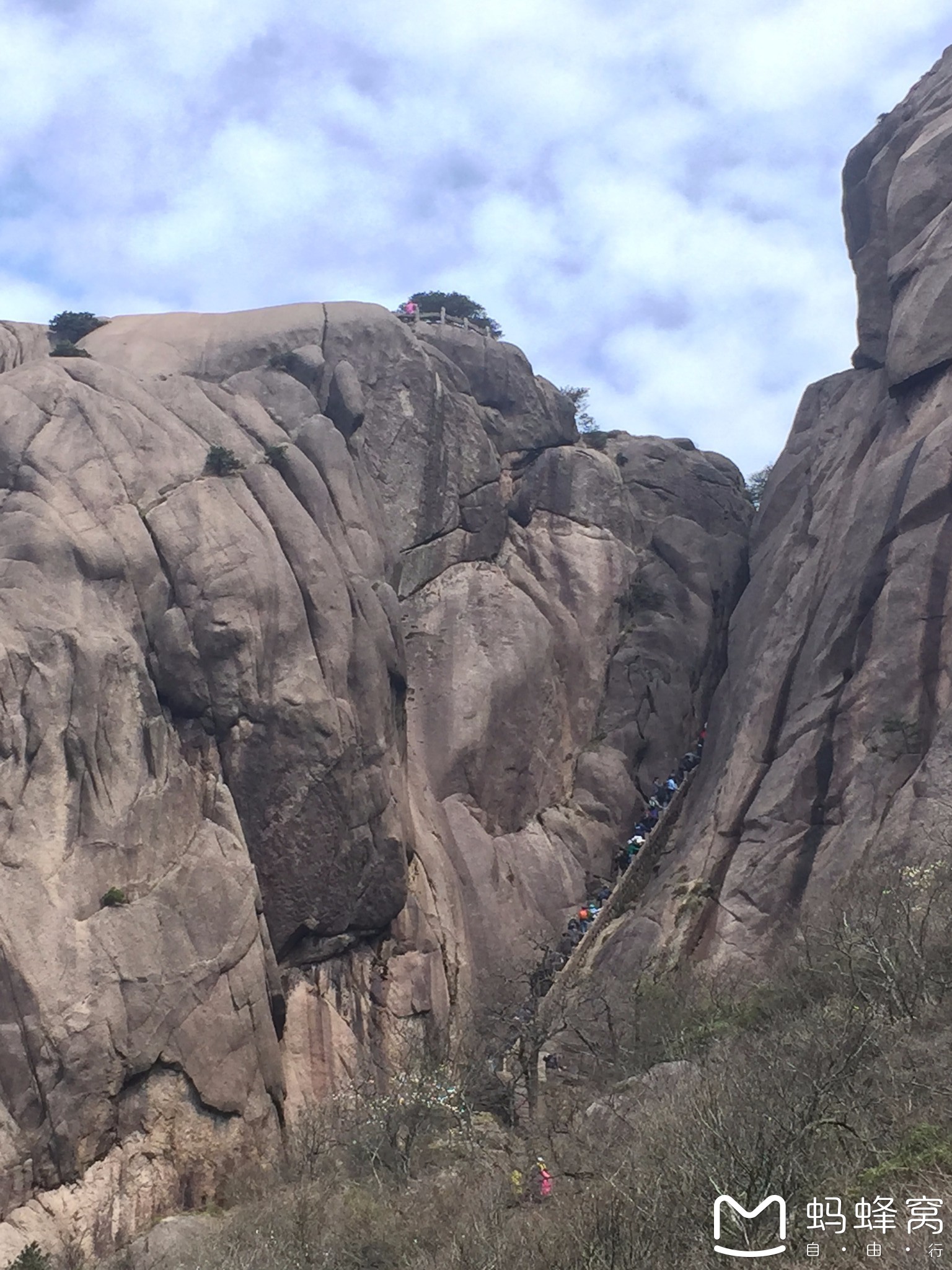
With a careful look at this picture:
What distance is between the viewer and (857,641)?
3070cm

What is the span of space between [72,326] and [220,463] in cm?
1132

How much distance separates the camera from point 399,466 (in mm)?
40719

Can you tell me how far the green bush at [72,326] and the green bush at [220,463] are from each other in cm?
1019

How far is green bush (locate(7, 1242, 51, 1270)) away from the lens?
65.0 feet

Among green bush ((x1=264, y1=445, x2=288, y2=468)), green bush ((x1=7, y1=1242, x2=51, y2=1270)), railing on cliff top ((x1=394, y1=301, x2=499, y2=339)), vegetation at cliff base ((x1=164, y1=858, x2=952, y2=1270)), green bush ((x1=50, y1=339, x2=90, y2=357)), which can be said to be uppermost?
railing on cliff top ((x1=394, y1=301, x2=499, y2=339))

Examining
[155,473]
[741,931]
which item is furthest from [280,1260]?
[155,473]

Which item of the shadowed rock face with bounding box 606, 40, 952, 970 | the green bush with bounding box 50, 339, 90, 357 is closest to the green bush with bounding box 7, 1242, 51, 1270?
the shadowed rock face with bounding box 606, 40, 952, 970

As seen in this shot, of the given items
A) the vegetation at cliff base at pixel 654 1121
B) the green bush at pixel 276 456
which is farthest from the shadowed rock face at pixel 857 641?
the green bush at pixel 276 456

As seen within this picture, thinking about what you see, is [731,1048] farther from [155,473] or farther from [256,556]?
[155,473]

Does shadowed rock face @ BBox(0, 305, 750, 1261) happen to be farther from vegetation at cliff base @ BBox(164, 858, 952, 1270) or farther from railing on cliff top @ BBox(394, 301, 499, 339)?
vegetation at cliff base @ BBox(164, 858, 952, 1270)

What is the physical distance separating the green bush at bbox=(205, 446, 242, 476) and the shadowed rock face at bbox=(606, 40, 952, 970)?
17.3 m

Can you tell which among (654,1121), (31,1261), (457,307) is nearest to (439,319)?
(457,307)

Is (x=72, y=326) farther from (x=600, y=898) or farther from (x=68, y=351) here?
(x=600, y=898)

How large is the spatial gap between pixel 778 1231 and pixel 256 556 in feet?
80.7
